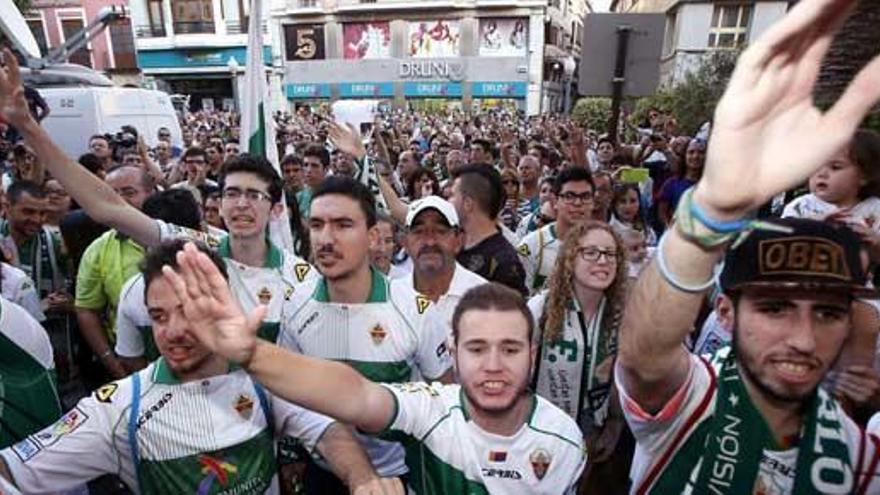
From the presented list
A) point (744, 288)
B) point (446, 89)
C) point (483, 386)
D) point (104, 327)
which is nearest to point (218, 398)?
point (483, 386)

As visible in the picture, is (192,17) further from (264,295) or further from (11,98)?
(264,295)

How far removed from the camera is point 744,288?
1527 millimetres

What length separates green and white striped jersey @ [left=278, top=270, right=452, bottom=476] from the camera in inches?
101

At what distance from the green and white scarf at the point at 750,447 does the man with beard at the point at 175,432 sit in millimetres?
963

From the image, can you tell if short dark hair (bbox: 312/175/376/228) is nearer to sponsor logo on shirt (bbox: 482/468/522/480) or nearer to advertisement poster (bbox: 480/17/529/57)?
sponsor logo on shirt (bbox: 482/468/522/480)

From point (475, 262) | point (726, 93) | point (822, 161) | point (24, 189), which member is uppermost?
point (726, 93)

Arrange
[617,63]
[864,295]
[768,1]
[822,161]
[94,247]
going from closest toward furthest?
1. [822,161]
2. [864,295]
3. [94,247]
4. [617,63]
5. [768,1]

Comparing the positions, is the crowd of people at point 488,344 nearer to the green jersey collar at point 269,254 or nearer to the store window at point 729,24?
the green jersey collar at point 269,254

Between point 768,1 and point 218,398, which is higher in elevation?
point 768,1

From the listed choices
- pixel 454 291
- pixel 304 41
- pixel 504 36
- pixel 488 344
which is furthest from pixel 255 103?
pixel 304 41

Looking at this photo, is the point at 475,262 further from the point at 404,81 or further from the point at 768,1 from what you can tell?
the point at 404,81

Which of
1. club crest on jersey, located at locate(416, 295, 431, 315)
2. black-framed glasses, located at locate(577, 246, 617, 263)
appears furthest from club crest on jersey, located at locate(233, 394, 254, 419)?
black-framed glasses, located at locate(577, 246, 617, 263)

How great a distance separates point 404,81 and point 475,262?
119 feet

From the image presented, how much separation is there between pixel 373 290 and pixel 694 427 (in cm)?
156
